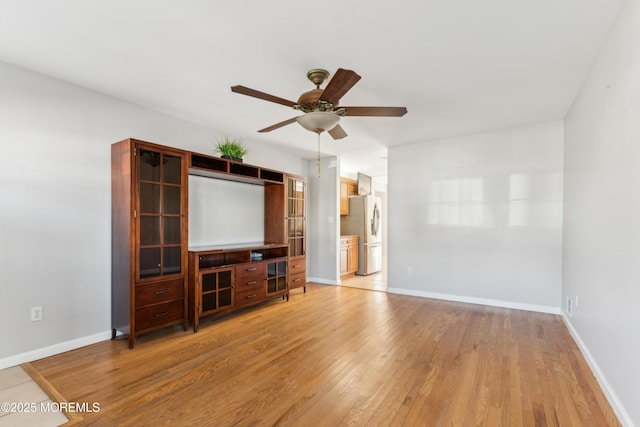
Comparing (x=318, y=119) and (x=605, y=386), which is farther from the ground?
(x=318, y=119)

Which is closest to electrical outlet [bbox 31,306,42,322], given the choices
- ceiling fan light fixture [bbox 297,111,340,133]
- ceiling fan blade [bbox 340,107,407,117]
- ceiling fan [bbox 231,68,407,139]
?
ceiling fan [bbox 231,68,407,139]

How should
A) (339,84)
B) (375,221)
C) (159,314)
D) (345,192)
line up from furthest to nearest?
(375,221), (345,192), (159,314), (339,84)

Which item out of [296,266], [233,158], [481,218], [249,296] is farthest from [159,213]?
[481,218]

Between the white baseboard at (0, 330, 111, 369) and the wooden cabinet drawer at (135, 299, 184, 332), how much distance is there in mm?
471

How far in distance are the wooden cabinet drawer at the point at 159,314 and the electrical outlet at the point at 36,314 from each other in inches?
29.1

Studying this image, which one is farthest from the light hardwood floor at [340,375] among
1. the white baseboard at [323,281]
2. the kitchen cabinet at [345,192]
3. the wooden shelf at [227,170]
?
the kitchen cabinet at [345,192]

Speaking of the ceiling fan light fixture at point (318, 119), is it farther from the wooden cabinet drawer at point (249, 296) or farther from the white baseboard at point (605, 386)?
the white baseboard at point (605, 386)

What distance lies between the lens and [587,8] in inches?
71.1

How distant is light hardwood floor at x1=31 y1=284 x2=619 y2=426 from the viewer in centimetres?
186

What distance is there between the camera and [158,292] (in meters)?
3.03

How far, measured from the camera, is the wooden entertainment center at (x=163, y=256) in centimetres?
288

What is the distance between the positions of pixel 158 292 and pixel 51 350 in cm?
93

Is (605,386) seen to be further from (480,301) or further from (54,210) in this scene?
(54,210)

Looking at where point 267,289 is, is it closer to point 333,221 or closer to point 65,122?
point 333,221
